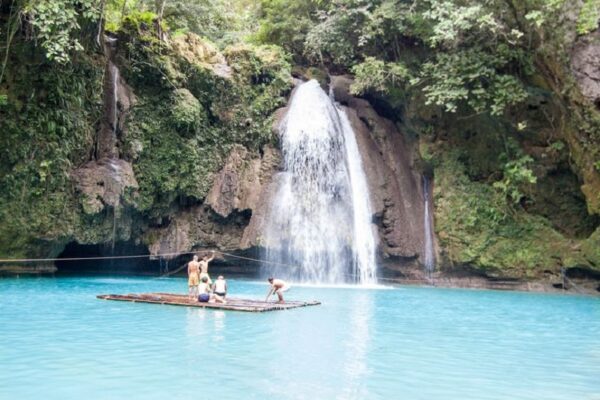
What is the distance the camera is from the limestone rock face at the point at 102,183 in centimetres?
1875

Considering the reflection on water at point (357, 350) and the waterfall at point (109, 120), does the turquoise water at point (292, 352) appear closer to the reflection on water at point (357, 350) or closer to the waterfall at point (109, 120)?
the reflection on water at point (357, 350)

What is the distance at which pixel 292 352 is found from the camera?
7.62 metres

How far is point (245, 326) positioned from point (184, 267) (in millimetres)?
13789

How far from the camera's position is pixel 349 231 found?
2059 cm

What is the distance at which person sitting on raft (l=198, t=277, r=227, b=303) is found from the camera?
1202 centimetres

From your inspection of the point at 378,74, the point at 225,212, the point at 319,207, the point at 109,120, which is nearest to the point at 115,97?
the point at 109,120

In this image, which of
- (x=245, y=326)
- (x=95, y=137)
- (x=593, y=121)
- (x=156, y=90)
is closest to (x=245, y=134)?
(x=156, y=90)

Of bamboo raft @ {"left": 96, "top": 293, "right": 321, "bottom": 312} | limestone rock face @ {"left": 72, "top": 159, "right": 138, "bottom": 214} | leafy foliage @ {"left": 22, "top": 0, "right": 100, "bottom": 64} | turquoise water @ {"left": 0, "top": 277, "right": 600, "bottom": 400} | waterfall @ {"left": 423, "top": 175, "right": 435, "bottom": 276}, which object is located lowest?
turquoise water @ {"left": 0, "top": 277, "right": 600, "bottom": 400}

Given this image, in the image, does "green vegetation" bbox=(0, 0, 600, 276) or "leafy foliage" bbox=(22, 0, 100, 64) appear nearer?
"leafy foliage" bbox=(22, 0, 100, 64)

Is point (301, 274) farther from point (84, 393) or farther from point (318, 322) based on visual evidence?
point (84, 393)

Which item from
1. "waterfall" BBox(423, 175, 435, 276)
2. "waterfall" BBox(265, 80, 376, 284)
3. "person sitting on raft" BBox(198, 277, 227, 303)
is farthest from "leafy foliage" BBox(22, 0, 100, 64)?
"waterfall" BBox(423, 175, 435, 276)

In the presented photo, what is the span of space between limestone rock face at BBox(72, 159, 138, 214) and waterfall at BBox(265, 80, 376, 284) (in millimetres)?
5043

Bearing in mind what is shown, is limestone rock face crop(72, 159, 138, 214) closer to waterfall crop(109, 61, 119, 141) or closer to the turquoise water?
waterfall crop(109, 61, 119, 141)

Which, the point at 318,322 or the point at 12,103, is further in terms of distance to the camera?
the point at 12,103
